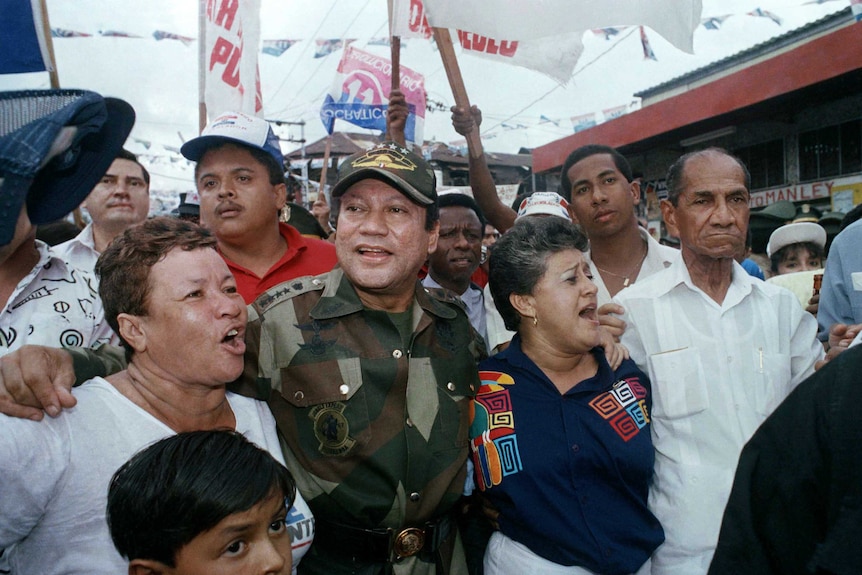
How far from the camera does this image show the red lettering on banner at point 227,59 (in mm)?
4320

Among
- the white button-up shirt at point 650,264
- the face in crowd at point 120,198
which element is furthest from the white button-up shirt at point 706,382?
the face in crowd at point 120,198

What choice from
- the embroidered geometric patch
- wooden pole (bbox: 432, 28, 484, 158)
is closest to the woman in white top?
Answer: the embroidered geometric patch

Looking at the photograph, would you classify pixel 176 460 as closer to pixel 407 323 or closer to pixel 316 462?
pixel 316 462

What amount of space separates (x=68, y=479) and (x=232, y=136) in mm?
1776

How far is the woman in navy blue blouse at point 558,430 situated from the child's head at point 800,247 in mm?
3472

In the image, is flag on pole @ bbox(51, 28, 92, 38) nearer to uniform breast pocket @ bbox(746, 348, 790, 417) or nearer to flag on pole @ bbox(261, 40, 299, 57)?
flag on pole @ bbox(261, 40, 299, 57)

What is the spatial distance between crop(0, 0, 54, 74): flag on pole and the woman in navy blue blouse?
2480mm

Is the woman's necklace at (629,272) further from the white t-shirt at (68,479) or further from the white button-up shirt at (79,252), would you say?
the white button-up shirt at (79,252)

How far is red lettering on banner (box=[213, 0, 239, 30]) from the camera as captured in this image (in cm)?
433

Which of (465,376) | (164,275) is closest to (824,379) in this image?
(465,376)

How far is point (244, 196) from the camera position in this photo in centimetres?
290

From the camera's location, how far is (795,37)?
14875mm

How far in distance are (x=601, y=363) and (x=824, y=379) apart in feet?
4.26

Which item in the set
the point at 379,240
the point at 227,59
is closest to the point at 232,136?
the point at 379,240
